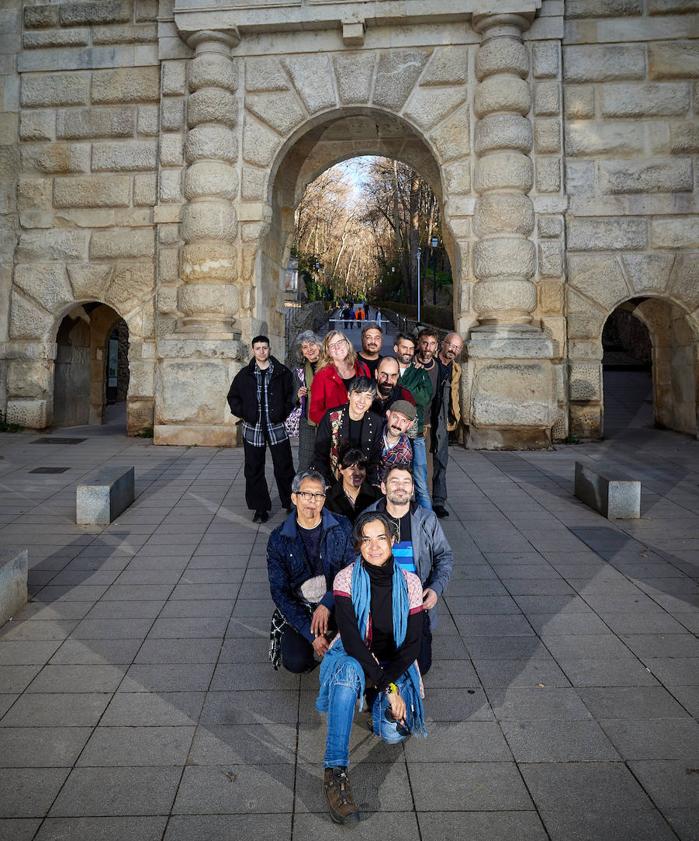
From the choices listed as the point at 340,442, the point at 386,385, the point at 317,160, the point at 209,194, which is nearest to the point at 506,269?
the point at 209,194

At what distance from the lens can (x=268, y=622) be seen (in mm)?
4379

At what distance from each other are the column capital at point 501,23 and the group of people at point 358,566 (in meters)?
7.93

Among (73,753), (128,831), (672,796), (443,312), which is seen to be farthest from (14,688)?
(443,312)

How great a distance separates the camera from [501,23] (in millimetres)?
10789

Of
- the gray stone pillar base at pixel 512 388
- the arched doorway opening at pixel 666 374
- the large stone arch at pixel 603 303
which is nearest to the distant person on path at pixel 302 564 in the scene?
the gray stone pillar base at pixel 512 388

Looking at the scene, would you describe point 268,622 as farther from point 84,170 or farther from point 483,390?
point 84,170

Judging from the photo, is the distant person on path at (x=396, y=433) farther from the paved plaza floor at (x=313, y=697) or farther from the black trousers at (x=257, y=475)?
the black trousers at (x=257, y=475)

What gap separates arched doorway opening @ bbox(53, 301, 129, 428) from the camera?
13.0 metres

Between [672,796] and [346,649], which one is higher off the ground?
[346,649]

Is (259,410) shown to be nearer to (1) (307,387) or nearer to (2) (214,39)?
(1) (307,387)

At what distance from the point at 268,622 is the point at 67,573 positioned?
1926mm

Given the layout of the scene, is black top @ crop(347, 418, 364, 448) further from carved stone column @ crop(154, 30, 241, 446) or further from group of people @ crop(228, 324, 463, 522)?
carved stone column @ crop(154, 30, 241, 446)

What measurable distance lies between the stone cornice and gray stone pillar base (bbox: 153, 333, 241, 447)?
5311mm

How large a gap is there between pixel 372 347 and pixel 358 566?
9.43 ft
